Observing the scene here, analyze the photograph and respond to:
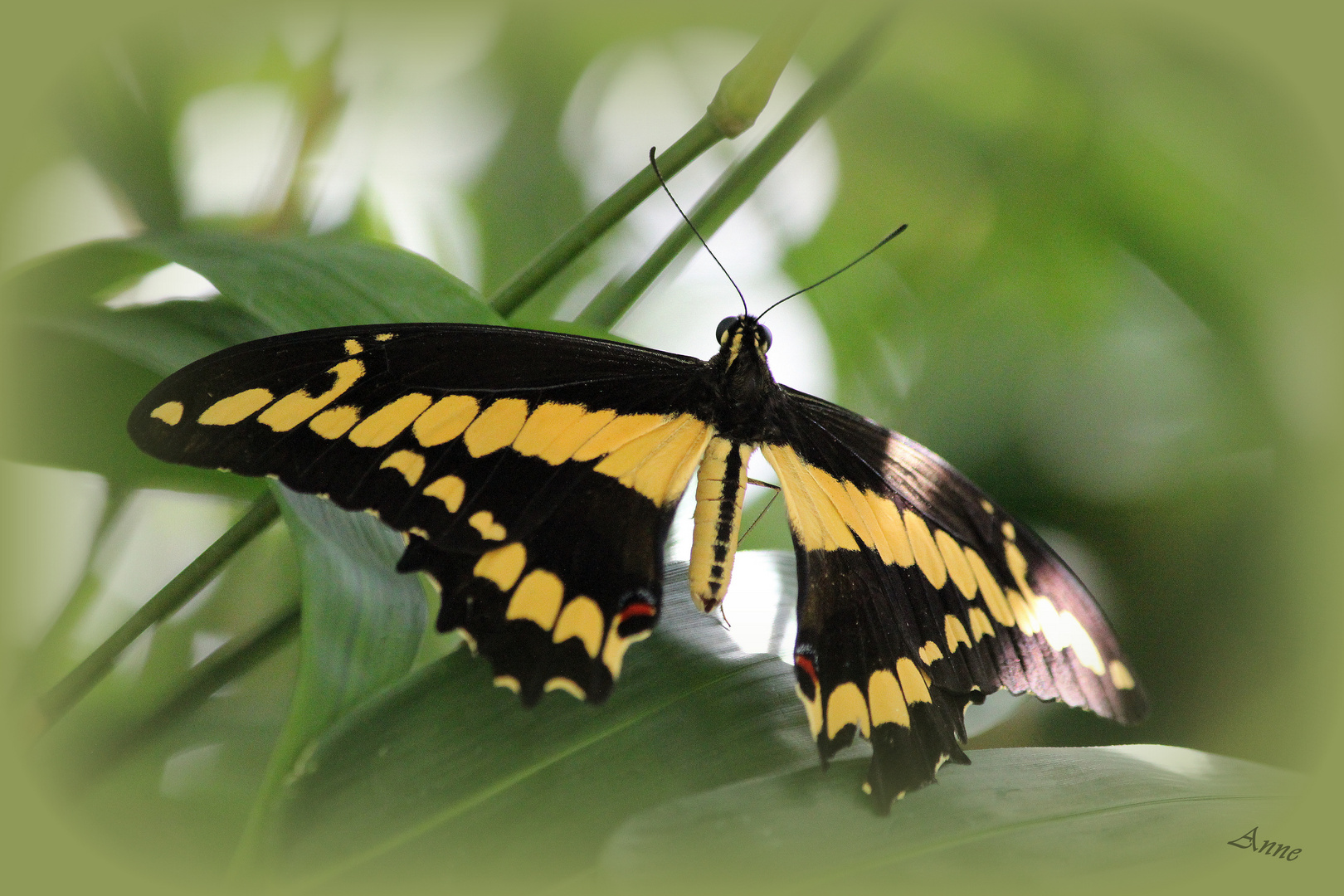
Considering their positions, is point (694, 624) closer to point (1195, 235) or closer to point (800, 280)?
point (800, 280)

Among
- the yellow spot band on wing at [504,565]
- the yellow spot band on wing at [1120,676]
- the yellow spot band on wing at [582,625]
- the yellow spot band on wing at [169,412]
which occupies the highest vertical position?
the yellow spot band on wing at [169,412]

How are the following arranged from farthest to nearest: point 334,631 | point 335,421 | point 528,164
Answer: point 528,164, point 335,421, point 334,631

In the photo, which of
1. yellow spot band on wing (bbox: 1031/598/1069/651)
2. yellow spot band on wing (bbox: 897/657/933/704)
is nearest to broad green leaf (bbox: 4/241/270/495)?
yellow spot band on wing (bbox: 897/657/933/704)

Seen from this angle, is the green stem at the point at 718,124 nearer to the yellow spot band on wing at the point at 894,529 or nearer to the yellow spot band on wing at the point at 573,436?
the yellow spot band on wing at the point at 573,436

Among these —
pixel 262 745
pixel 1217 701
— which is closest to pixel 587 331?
pixel 262 745

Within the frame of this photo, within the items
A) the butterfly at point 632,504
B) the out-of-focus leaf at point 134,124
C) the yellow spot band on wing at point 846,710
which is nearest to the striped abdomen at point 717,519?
the butterfly at point 632,504

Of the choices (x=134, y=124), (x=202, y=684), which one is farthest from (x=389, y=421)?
(x=134, y=124)

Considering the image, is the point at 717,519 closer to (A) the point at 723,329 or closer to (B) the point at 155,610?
(A) the point at 723,329
